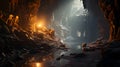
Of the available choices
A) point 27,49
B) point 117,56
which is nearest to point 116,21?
point 27,49

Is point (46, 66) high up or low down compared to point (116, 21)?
down

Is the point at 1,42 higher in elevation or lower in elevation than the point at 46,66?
higher

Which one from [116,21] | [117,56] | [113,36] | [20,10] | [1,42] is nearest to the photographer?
[117,56]

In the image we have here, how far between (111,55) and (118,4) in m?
18.4

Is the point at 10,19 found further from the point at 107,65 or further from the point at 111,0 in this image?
the point at 107,65

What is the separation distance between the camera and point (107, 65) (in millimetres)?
17031

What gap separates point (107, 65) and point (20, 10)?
36.7 meters

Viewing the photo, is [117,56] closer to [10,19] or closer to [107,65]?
[107,65]

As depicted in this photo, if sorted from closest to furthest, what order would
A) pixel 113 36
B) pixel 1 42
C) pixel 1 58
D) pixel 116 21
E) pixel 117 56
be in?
1. pixel 117 56
2. pixel 1 58
3. pixel 1 42
4. pixel 116 21
5. pixel 113 36

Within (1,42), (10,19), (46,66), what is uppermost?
(10,19)

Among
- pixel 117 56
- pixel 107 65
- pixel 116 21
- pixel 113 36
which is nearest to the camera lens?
pixel 107 65

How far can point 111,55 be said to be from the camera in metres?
19.2

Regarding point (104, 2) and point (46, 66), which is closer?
point (46, 66)

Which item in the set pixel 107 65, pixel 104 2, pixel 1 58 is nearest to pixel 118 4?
pixel 104 2
